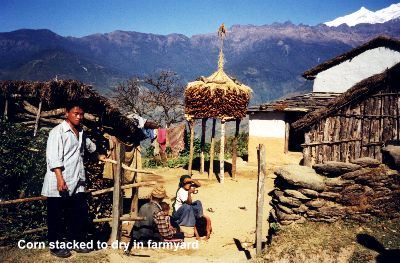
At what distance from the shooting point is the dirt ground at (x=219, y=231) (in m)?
5.52

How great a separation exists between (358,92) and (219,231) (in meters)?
5.47

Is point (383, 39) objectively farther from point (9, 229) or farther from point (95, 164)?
point (9, 229)

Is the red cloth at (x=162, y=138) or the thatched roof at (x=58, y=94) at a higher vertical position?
the thatched roof at (x=58, y=94)

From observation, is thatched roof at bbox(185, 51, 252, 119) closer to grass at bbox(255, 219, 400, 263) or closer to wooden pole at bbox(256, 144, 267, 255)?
grass at bbox(255, 219, 400, 263)

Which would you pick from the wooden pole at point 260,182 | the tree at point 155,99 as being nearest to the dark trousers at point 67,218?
the wooden pole at point 260,182

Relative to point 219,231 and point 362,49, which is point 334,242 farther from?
point 362,49

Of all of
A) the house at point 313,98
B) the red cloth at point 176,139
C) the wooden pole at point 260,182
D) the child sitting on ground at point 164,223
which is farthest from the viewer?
the red cloth at point 176,139

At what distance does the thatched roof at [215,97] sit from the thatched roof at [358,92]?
4.23m

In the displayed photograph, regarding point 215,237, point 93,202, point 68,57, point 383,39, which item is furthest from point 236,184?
point 68,57

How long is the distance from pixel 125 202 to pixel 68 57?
19346 centimetres

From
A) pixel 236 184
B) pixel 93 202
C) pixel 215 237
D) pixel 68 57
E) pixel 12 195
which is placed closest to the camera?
pixel 12 195

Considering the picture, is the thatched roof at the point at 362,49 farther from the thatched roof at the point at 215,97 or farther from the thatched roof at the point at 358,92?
the thatched roof at the point at 358,92

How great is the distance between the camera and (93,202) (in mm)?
7031

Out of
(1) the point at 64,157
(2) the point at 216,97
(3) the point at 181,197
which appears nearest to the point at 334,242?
(3) the point at 181,197
